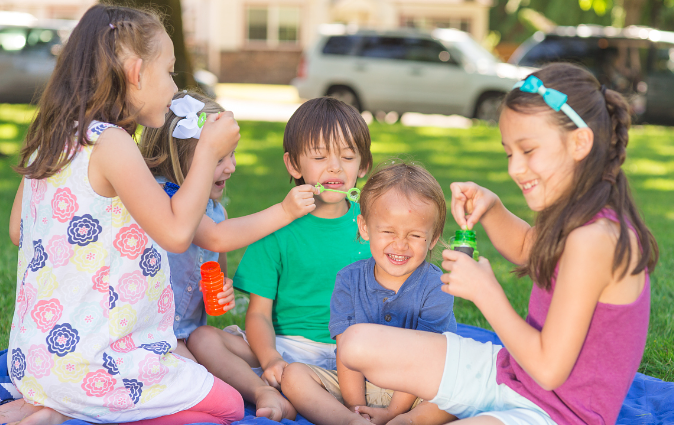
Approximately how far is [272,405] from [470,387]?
68cm

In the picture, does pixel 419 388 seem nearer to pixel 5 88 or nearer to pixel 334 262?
pixel 334 262

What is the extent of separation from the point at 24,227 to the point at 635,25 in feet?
50.2

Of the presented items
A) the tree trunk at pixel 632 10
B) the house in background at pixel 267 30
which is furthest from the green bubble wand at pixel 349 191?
the house in background at pixel 267 30

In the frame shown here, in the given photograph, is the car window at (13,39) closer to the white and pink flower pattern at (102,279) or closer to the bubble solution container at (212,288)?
the bubble solution container at (212,288)

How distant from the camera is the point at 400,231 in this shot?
2307mm

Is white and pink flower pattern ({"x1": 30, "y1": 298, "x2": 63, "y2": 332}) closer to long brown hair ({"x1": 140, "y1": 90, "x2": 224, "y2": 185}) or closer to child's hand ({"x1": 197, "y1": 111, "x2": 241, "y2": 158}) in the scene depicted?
child's hand ({"x1": 197, "y1": 111, "x2": 241, "y2": 158})

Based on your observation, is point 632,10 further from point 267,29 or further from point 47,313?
point 47,313

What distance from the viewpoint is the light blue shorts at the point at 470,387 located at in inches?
80.4

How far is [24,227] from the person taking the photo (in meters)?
2.17

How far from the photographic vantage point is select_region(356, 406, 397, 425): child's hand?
88.8 inches

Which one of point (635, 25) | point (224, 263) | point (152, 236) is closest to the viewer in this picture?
point (152, 236)

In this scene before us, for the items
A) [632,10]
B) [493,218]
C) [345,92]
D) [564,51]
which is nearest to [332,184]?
[493,218]

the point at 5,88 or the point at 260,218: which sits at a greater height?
the point at 260,218

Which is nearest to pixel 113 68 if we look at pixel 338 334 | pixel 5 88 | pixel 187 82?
pixel 338 334
